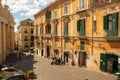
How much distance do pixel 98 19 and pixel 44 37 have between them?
28.2 meters

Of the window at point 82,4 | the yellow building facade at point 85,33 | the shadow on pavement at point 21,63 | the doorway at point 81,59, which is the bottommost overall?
the shadow on pavement at point 21,63

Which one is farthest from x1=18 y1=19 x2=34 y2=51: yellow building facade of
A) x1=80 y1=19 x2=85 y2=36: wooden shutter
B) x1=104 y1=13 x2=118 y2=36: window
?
x1=104 y1=13 x2=118 y2=36: window

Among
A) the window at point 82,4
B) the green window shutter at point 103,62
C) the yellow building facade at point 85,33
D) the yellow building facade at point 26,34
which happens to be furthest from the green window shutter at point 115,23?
the yellow building facade at point 26,34

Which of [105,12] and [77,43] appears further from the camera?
[77,43]

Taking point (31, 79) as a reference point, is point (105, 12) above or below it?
above

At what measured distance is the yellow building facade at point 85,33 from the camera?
95.6 feet

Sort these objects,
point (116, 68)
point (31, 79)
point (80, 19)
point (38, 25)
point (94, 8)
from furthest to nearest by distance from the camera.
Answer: point (38, 25)
point (80, 19)
point (94, 8)
point (116, 68)
point (31, 79)

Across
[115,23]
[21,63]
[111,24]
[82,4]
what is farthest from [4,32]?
[115,23]

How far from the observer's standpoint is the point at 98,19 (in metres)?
32.2

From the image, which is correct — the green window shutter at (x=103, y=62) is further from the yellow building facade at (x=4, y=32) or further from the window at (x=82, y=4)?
the yellow building facade at (x=4, y=32)

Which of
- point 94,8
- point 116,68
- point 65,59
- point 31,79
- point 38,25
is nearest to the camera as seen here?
point 31,79

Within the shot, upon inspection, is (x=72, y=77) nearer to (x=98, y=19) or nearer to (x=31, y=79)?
(x=31, y=79)

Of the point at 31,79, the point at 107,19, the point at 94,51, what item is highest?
the point at 107,19

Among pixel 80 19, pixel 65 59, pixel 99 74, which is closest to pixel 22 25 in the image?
pixel 65 59
